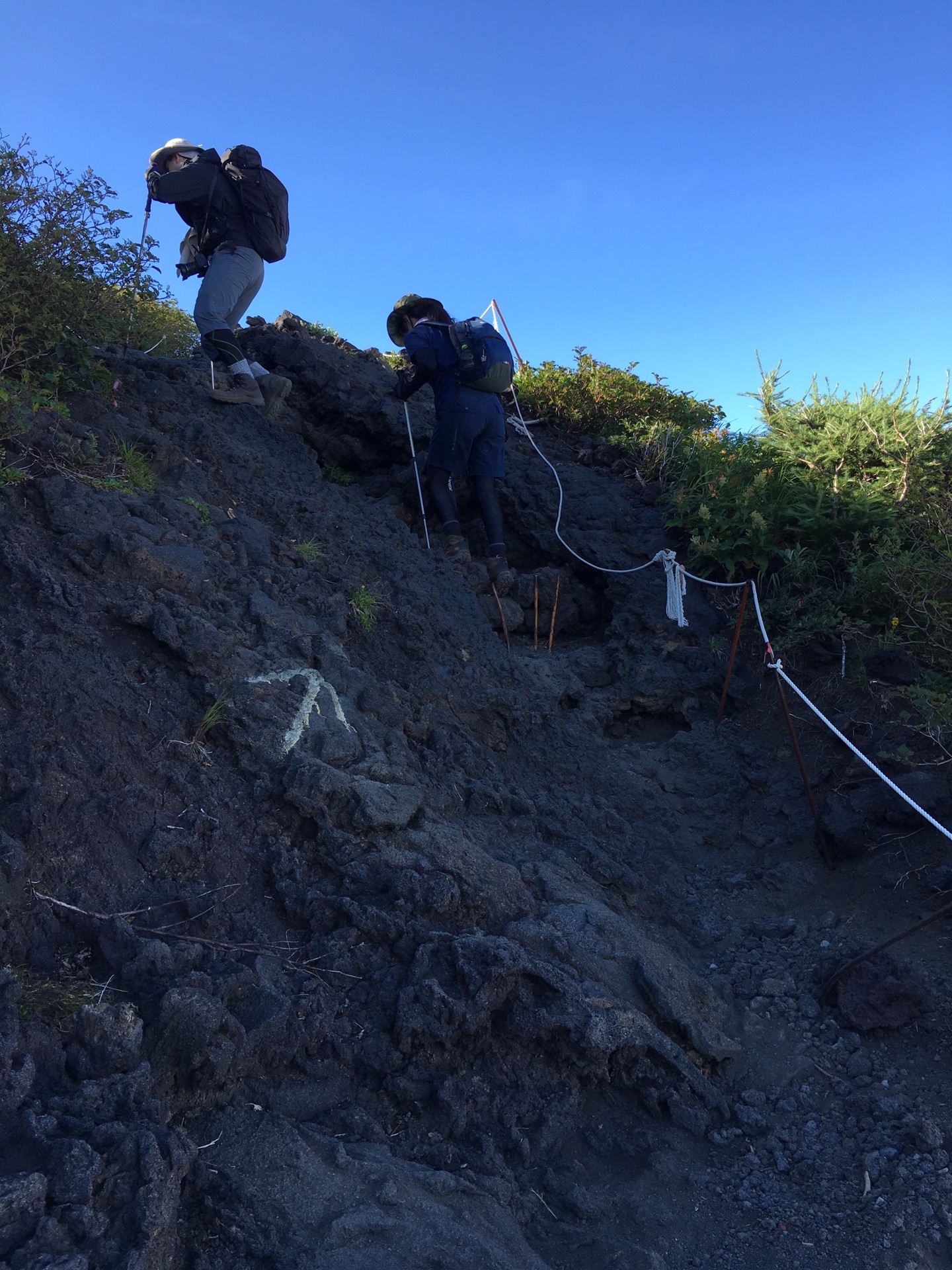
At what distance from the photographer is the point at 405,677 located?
5.41 metres

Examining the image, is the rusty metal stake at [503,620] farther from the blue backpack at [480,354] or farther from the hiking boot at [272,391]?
the hiking boot at [272,391]

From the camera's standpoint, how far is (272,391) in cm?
730

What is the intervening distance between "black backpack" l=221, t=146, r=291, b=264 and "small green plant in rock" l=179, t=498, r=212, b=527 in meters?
2.62

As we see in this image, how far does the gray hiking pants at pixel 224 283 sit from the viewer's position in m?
6.77

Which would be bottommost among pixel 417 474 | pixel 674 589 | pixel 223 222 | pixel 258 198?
pixel 674 589

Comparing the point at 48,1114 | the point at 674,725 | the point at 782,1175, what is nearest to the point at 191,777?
the point at 48,1114

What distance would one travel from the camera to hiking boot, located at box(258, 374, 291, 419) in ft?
23.9

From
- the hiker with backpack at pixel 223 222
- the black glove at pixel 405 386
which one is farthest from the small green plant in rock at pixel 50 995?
the black glove at pixel 405 386

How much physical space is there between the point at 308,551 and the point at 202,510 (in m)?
0.74

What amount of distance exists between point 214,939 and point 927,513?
5594mm

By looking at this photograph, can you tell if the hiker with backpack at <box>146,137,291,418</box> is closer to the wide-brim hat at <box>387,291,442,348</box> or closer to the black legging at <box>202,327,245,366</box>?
the black legging at <box>202,327,245,366</box>

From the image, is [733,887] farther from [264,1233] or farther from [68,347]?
[68,347]

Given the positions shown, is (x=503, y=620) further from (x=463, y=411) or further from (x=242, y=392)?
(x=242, y=392)

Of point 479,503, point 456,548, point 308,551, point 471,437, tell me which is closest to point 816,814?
point 456,548
